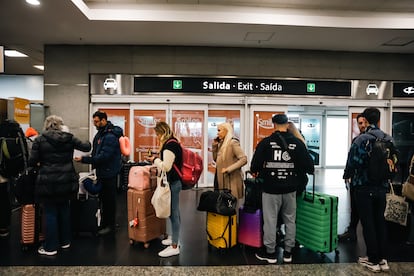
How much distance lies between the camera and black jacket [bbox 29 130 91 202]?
10.6 feet

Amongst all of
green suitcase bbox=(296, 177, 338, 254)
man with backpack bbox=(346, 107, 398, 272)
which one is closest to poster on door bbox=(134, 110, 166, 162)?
green suitcase bbox=(296, 177, 338, 254)

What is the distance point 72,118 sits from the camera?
6789 mm

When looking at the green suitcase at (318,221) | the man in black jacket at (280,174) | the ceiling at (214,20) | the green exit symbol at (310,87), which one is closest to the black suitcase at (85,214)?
the man in black jacket at (280,174)

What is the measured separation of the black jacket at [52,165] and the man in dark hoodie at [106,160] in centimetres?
46

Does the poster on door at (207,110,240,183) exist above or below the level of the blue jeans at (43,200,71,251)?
above

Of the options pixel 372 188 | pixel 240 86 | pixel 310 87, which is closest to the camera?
pixel 372 188

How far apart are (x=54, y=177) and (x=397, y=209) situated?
3944mm

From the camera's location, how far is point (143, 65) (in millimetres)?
6832

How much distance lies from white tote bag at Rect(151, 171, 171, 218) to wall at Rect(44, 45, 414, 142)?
4192mm

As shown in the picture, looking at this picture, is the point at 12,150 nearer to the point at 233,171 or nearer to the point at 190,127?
the point at 233,171

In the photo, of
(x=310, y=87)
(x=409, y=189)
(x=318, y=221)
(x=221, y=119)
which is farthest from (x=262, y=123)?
(x=318, y=221)

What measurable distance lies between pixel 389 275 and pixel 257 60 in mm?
5206

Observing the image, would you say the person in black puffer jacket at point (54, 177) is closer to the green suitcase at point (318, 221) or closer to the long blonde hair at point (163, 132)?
the long blonde hair at point (163, 132)

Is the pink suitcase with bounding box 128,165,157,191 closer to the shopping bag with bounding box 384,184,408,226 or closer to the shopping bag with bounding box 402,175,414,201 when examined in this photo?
the shopping bag with bounding box 384,184,408,226
